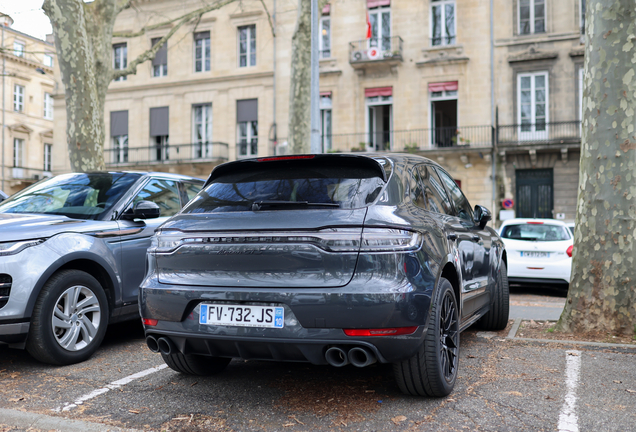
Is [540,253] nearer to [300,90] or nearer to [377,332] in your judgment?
[300,90]

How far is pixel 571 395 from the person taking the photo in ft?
12.6

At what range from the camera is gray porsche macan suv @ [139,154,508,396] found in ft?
10.7

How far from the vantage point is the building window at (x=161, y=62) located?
32156 millimetres

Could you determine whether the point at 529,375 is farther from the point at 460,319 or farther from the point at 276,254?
the point at 276,254

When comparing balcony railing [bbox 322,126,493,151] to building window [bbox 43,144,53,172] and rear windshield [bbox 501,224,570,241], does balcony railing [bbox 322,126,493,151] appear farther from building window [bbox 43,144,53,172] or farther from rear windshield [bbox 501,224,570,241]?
building window [bbox 43,144,53,172]

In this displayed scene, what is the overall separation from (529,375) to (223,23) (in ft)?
95.8

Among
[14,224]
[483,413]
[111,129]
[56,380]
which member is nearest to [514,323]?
[483,413]

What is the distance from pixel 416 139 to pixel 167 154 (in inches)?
528

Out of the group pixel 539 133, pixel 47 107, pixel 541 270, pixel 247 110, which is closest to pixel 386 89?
pixel 539 133

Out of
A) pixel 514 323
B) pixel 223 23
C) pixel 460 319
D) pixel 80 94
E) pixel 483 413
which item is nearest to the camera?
pixel 483 413

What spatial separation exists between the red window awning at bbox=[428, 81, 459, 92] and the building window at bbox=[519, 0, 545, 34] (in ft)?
11.5

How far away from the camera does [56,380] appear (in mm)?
Answer: 4355

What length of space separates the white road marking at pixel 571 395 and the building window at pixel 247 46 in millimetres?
27328

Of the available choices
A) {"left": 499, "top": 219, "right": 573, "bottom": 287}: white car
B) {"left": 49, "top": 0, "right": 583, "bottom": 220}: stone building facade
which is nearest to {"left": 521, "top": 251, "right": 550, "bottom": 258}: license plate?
{"left": 499, "top": 219, "right": 573, "bottom": 287}: white car
